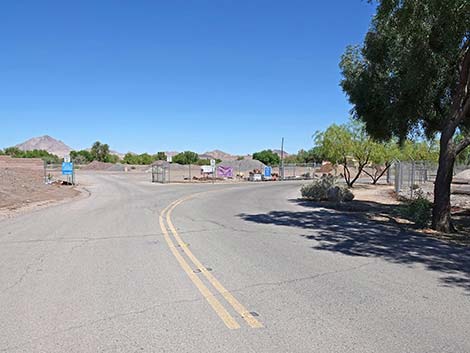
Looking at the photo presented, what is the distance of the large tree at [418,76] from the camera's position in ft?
34.4

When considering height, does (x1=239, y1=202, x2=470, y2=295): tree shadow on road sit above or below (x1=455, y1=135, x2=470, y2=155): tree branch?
below

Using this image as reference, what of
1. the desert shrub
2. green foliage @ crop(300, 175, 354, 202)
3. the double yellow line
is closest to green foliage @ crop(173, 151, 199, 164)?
green foliage @ crop(300, 175, 354, 202)

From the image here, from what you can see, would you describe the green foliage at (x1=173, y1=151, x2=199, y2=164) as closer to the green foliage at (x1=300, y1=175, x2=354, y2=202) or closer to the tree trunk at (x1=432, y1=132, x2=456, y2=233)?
the green foliage at (x1=300, y1=175, x2=354, y2=202)

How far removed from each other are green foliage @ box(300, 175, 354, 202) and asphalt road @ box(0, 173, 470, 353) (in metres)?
11.1

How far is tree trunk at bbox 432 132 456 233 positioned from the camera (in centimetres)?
1207

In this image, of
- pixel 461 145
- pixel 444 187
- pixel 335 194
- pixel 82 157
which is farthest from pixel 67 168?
pixel 82 157

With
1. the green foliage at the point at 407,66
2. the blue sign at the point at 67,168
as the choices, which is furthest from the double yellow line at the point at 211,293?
the blue sign at the point at 67,168

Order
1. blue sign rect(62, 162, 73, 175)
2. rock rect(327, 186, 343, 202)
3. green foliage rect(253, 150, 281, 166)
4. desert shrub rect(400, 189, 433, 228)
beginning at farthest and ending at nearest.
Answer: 1. green foliage rect(253, 150, 281, 166)
2. blue sign rect(62, 162, 73, 175)
3. rock rect(327, 186, 343, 202)
4. desert shrub rect(400, 189, 433, 228)

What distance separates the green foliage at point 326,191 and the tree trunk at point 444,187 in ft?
30.7

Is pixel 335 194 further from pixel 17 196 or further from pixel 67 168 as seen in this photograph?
pixel 67 168

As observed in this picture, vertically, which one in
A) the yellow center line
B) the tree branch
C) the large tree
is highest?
the large tree

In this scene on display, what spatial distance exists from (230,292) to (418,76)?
982 centimetres

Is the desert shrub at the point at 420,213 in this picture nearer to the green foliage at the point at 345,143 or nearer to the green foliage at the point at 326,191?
the green foliage at the point at 326,191

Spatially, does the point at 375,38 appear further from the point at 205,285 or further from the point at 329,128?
the point at 329,128
